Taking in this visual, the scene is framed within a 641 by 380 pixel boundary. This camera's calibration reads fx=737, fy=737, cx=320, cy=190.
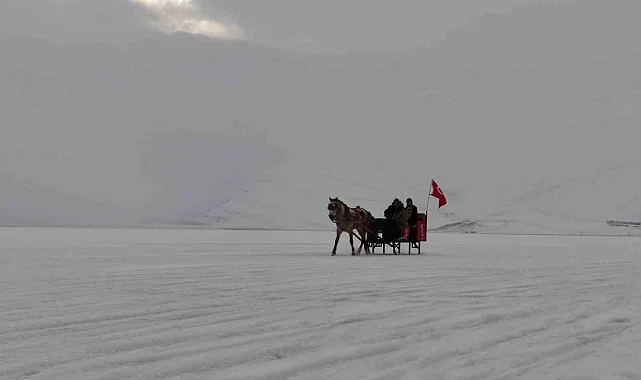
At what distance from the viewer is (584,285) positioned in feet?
36.4

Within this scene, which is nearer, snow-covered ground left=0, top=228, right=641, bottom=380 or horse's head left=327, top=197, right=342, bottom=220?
snow-covered ground left=0, top=228, right=641, bottom=380

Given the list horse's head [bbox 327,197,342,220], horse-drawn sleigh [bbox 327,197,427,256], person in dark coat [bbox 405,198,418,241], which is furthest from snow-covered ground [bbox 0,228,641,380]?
person in dark coat [bbox 405,198,418,241]

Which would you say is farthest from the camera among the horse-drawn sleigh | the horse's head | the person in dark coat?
the person in dark coat

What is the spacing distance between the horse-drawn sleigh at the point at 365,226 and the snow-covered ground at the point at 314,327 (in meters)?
8.27

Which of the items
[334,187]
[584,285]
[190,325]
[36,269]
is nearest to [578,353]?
[190,325]

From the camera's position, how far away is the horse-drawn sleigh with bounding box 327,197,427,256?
20.2 m

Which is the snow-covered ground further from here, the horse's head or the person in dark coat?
the person in dark coat

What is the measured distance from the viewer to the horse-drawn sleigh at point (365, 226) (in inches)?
795

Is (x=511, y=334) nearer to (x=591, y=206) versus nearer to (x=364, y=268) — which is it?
(x=364, y=268)

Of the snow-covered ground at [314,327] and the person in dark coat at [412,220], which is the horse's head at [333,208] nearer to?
the person in dark coat at [412,220]

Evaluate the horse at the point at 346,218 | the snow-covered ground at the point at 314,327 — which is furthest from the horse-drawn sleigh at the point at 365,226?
the snow-covered ground at the point at 314,327

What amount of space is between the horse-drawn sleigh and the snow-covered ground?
325 inches

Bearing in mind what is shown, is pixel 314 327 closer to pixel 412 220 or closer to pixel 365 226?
pixel 365 226

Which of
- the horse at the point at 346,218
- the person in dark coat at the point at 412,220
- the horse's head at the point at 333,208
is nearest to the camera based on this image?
the horse's head at the point at 333,208
